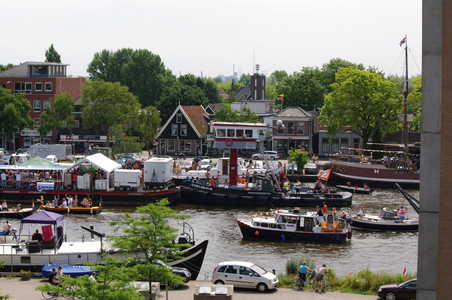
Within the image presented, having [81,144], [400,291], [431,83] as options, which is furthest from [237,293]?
[81,144]

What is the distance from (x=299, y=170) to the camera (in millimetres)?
57562

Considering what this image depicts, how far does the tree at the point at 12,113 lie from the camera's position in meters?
71.4

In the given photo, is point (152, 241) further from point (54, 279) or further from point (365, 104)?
point (365, 104)

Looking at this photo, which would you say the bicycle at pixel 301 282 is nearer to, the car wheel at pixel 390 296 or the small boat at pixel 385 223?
the car wheel at pixel 390 296

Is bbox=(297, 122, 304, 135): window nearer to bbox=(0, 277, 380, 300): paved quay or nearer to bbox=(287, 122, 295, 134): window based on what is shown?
bbox=(287, 122, 295, 134): window

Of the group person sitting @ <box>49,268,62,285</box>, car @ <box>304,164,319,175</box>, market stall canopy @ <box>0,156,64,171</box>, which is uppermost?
market stall canopy @ <box>0,156,64,171</box>

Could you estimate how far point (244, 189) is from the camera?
1693 inches

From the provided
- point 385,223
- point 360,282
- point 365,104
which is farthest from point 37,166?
point 365,104

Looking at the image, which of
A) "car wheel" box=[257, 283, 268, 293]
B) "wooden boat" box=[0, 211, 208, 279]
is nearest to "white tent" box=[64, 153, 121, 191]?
"wooden boat" box=[0, 211, 208, 279]

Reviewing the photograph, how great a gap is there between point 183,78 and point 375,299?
101 m

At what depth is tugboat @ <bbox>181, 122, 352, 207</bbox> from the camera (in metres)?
42.2

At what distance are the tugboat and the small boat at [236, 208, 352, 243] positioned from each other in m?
10.2

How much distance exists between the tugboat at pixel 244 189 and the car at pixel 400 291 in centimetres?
2154

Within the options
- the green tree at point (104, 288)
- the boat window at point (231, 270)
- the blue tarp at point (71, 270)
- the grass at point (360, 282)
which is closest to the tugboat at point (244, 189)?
the grass at point (360, 282)
